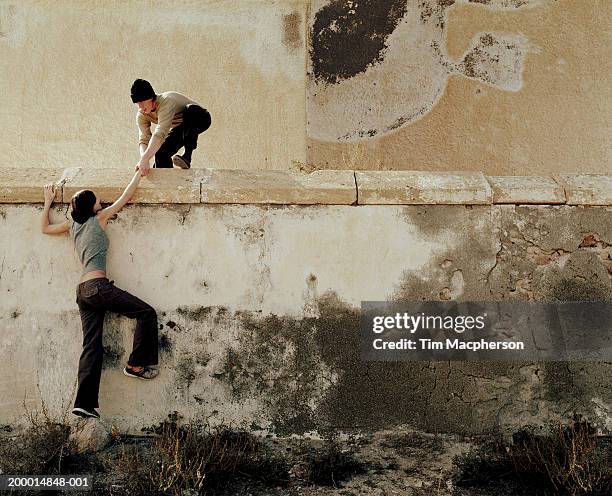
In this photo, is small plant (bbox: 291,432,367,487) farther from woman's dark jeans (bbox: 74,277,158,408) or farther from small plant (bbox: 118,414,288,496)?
woman's dark jeans (bbox: 74,277,158,408)

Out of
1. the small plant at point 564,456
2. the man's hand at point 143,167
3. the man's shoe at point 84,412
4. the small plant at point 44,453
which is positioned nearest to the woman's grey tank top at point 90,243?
the man's hand at point 143,167

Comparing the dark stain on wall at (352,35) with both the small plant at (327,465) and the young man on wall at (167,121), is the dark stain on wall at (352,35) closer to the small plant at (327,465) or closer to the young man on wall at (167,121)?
the young man on wall at (167,121)

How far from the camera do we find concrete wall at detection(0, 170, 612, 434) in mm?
4727

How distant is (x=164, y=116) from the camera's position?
5.30 metres

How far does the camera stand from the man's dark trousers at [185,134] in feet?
18.2

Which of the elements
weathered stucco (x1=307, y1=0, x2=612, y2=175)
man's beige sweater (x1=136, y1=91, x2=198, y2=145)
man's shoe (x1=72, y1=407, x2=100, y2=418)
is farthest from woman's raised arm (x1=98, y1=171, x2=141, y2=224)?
weathered stucco (x1=307, y1=0, x2=612, y2=175)

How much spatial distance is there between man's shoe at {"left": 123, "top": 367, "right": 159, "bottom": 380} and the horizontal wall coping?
113 cm

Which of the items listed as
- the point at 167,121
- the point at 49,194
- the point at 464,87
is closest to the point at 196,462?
the point at 49,194

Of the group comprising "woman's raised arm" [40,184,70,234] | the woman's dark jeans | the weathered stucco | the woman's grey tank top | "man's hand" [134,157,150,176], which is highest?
the weathered stucco

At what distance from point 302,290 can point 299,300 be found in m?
0.07

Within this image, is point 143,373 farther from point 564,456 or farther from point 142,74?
point 142,74

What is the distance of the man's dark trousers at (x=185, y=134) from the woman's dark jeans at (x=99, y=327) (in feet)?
4.33

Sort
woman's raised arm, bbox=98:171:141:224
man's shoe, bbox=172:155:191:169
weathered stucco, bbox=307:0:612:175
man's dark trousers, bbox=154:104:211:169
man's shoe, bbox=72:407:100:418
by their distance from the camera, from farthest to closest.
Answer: weathered stucco, bbox=307:0:612:175 < man's dark trousers, bbox=154:104:211:169 < man's shoe, bbox=172:155:191:169 < woman's raised arm, bbox=98:171:141:224 < man's shoe, bbox=72:407:100:418

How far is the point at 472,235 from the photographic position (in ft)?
15.8
